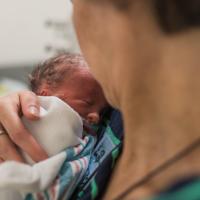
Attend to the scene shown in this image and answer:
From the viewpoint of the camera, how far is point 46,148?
935 millimetres

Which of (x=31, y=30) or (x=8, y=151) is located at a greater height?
(x=8, y=151)

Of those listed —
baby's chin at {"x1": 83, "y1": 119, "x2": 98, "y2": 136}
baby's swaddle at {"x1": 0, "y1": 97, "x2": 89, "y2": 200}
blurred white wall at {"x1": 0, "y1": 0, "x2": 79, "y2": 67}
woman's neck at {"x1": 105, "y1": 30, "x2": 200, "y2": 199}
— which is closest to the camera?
woman's neck at {"x1": 105, "y1": 30, "x2": 200, "y2": 199}

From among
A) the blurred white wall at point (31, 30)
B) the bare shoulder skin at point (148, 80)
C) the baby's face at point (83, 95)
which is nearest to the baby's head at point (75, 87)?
the baby's face at point (83, 95)

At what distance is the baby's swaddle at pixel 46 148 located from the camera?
846 millimetres

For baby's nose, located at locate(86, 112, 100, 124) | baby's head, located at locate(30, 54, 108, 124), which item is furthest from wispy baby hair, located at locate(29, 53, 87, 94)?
baby's nose, located at locate(86, 112, 100, 124)

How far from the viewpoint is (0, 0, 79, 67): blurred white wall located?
107 inches

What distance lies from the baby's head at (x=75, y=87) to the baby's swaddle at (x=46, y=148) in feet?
0.22

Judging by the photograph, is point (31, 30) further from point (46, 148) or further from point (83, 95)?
point (46, 148)

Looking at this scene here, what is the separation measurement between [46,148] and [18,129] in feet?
0.21

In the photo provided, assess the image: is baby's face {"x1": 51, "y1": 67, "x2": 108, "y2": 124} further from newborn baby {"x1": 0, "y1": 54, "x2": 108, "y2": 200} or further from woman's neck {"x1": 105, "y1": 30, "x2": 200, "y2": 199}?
woman's neck {"x1": 105, "y1": 30, "x2": 200, "y2": 199}

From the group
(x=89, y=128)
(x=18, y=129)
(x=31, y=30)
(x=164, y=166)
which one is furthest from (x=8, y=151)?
(x=31, y=30)

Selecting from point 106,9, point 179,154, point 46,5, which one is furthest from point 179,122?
point 46,5

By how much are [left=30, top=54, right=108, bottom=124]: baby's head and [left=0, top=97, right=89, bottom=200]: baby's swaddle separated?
7 cm

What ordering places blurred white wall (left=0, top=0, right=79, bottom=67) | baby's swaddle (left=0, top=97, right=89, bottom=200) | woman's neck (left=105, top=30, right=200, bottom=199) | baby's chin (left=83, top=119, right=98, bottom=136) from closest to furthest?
woman's neck (left=105, top=30, right=200, bottom=199), baby's swaddle (left=0, top=97, right=89, bottom=200), baby's chin (left=83, top=119, right=98, bottom=136), blurred white wall (left=0, top=0, right=79, bottom=67)
